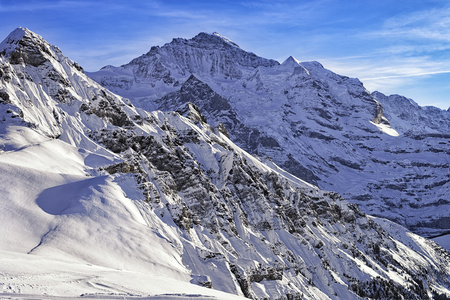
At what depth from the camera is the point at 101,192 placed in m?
74.6

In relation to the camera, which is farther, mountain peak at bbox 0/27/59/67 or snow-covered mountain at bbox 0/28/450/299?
mountain peak at bbox 0/27/59/67

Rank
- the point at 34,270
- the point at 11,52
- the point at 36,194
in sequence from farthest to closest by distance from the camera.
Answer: the point at 11,52, the point at 36,194, the point at 34,270

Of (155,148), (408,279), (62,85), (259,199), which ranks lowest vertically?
(408,279)

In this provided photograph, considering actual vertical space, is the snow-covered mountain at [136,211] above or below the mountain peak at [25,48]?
below

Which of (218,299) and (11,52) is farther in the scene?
(11,52)

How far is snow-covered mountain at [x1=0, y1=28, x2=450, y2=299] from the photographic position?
5269cm

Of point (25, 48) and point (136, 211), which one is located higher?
point (25, 48)

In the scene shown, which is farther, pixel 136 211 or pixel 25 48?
pixel 25 48

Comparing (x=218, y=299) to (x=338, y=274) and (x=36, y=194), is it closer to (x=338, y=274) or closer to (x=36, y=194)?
(x=36, y=194)

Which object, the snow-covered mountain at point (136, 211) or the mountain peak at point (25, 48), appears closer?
the snow-covered mountain at point (136, 211)

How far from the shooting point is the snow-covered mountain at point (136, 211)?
52.7 meters

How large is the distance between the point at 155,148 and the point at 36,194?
55540 mm

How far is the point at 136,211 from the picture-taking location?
7675 centimetres

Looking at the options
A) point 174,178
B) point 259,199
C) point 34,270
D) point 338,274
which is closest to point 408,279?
point 338,274
